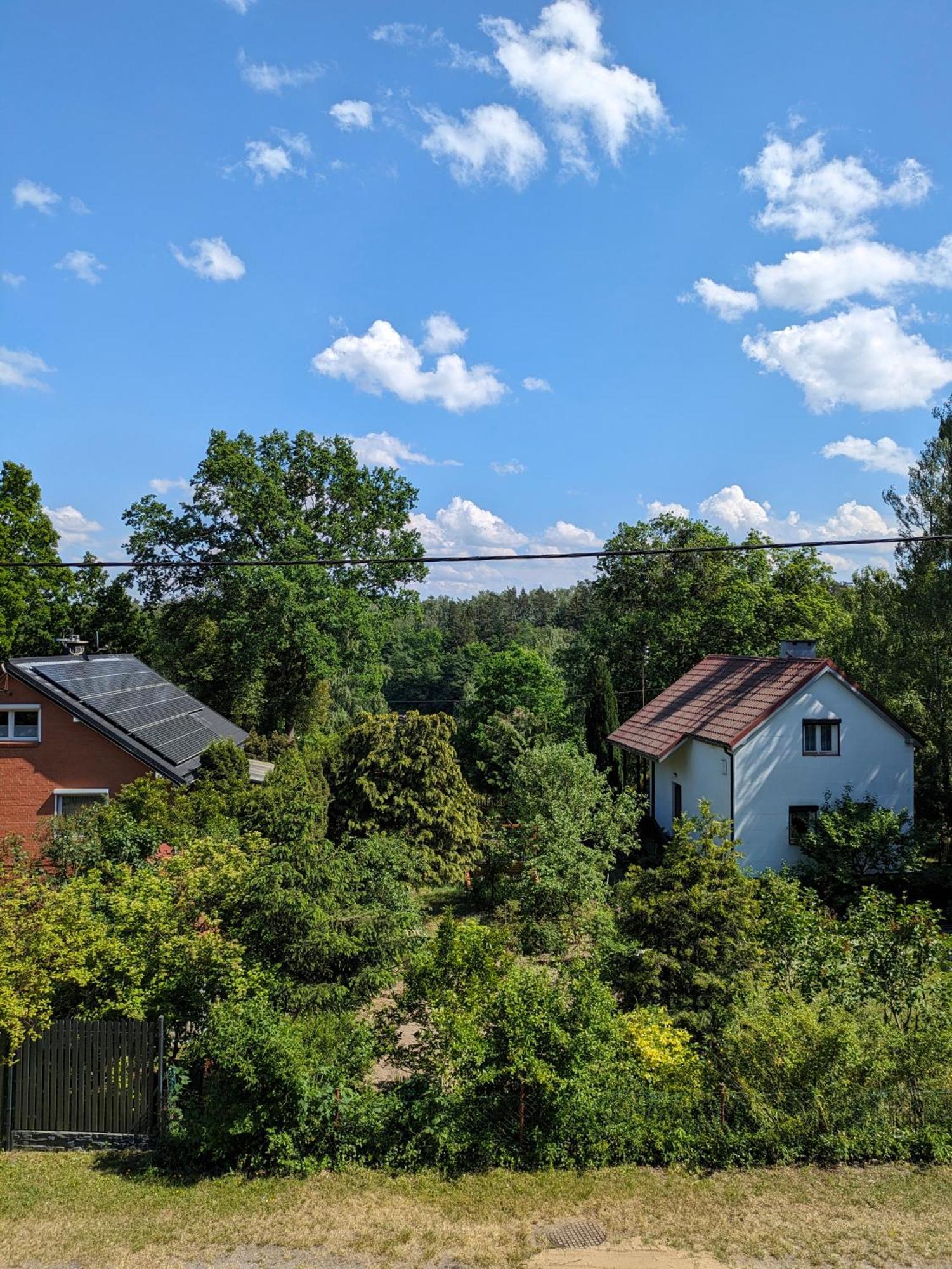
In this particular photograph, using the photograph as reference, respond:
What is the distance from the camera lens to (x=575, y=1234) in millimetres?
7422

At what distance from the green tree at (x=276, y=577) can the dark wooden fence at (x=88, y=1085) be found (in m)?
22.3

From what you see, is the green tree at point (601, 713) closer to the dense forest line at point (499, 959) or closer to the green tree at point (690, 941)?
the dense forest line at point (499, 959)

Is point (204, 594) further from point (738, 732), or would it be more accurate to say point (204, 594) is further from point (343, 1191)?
point (343, 1191)

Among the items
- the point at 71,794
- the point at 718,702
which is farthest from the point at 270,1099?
the point at 718,702

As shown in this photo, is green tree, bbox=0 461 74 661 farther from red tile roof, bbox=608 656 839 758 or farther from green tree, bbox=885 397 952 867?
green tree, bbox=885 397 952 867

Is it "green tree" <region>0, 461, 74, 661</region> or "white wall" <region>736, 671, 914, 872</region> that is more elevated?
"green tree" <region>0, 461, 74, 661</region>

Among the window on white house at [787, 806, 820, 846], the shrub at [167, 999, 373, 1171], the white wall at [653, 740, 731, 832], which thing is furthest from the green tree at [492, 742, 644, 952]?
the shrub at [167, 999, 373, 1171]

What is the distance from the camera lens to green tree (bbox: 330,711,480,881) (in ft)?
64.0

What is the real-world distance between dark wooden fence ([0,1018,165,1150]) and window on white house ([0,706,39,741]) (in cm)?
1117

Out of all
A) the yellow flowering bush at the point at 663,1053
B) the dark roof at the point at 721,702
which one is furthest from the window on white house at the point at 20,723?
the dark roof at the point at 721,702

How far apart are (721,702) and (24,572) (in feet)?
102

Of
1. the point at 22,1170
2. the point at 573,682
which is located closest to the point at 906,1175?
the point at 22,1170

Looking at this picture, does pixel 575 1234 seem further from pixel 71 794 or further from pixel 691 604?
pixel 691 604

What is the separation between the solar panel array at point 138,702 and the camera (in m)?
18.8
